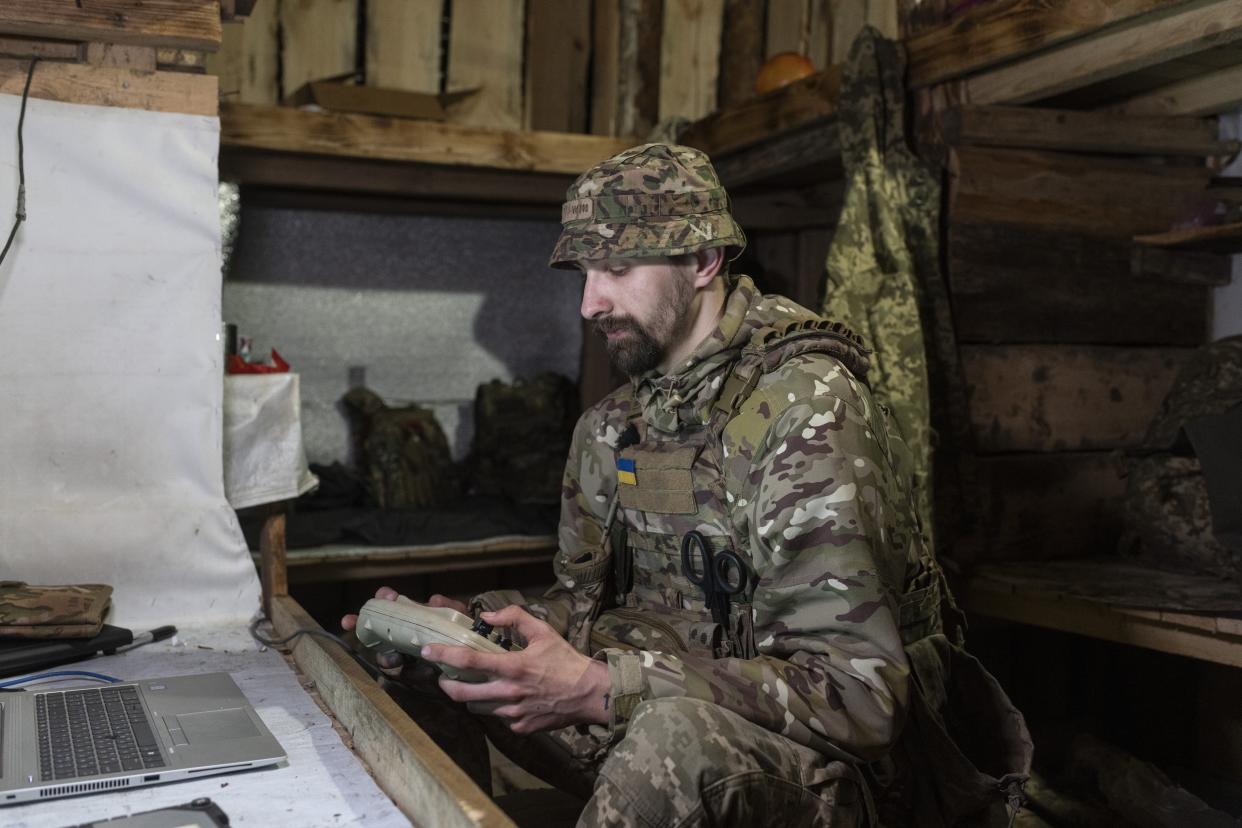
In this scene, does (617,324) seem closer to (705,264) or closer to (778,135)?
(705,264)

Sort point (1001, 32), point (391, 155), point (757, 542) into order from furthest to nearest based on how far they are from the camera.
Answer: point (391, 155), point (1001, 32), point (757, 542)

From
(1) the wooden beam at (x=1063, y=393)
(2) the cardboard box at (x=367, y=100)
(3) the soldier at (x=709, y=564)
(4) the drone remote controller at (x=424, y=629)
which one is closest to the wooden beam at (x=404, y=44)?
(2) the cardboard box at (x=367, y=100)

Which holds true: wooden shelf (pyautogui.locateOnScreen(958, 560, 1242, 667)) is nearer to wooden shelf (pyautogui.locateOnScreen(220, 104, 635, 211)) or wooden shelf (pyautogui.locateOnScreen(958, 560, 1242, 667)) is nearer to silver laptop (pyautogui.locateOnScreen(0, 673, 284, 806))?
silver laptop (pyautogui.locateOnScreen(0, 673, 284, 806))

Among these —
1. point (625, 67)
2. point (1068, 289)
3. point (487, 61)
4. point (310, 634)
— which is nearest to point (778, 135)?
point (1068, 289)

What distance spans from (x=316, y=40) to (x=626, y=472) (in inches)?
127

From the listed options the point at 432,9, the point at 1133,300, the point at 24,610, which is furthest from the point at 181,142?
the point at 1133,300

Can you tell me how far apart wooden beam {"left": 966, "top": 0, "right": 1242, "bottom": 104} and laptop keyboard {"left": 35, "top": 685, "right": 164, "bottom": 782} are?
9.18 feet

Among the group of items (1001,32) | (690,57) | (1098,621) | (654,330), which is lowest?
(1098,621)

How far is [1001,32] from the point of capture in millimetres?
3178

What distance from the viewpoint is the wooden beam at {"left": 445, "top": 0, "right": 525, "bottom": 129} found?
5.03 m

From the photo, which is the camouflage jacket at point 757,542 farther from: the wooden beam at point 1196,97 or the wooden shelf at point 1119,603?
the wooden beam at point 1196,97

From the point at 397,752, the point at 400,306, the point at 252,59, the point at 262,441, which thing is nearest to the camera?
the point at 397,752

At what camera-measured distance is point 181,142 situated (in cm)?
267

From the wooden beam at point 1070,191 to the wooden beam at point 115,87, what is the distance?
2.17 metres
